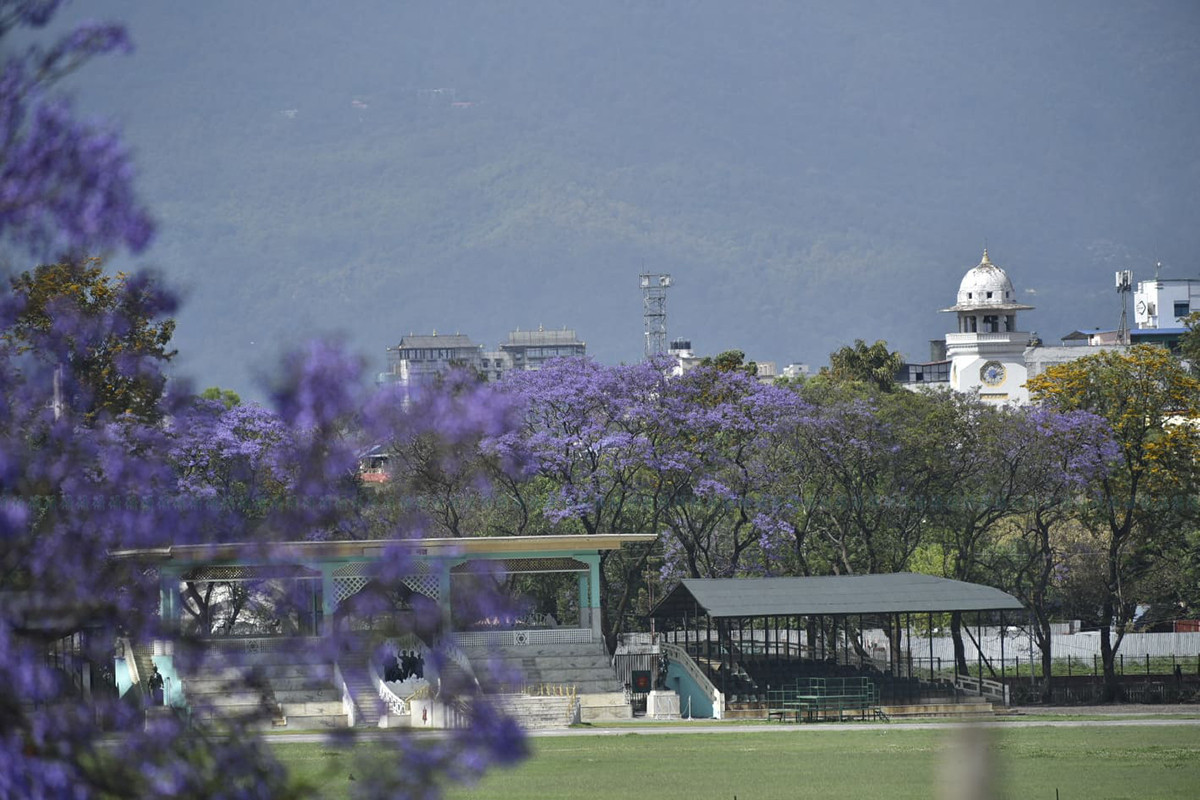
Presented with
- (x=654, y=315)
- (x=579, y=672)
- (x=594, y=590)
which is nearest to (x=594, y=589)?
(x=594, y=590)

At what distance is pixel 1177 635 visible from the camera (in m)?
68.6

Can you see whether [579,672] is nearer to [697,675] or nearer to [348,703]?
[697,675]

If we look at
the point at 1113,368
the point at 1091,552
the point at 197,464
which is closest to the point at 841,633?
the point at 1091,552

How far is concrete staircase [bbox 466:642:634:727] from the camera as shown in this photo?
142 ft

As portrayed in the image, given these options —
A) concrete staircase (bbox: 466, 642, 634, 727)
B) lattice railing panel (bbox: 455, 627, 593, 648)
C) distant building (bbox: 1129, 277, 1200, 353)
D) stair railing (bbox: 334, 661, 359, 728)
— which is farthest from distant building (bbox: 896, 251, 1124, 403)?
stair railing (bbox: 334, 661, 359, 728)

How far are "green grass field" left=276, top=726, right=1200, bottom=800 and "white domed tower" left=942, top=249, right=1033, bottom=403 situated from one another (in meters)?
107

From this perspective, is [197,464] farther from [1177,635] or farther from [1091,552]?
[1177,635]

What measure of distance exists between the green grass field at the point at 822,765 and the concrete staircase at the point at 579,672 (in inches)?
284

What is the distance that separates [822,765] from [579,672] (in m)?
17.8

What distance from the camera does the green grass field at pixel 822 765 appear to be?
2495 centimetres

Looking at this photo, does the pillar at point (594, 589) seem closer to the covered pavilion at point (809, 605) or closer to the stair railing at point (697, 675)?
the covered pavilion at point (809, 605)

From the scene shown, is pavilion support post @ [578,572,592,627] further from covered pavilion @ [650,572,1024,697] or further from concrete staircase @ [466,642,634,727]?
covered pavilion @ [650,572,1024,697]

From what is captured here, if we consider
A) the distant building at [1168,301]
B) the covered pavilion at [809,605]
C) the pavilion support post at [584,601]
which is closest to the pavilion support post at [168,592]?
the covered pavilion at [809,605]

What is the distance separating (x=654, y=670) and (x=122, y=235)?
42234 mm
